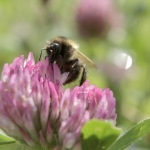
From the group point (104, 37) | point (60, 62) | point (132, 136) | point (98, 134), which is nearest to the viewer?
point (98, 134)

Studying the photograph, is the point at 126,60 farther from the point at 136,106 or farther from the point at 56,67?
the point at 56,67

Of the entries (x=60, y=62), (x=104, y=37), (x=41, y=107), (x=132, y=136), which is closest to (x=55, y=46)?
(x=60, y=62)

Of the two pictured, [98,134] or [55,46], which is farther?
[55,46]

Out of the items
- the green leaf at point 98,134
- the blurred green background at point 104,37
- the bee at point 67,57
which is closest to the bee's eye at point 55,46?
the bee at point 67,57

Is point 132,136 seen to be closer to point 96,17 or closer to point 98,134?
point 98,134

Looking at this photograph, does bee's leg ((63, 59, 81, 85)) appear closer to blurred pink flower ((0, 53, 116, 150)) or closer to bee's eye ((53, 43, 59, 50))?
bee's eye ((53, 43, 59, 50))
